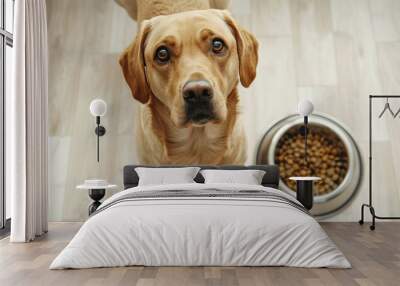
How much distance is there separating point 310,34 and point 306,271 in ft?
12.5

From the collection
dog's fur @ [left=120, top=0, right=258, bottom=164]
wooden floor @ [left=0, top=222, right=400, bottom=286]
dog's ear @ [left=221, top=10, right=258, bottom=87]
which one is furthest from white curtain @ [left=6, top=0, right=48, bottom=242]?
dog's ear @ [left=221, top=10, right=258, bottom=87]

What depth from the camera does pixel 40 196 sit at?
588 cm

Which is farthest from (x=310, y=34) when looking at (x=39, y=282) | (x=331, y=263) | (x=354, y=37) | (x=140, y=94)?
(x=39, y=282)

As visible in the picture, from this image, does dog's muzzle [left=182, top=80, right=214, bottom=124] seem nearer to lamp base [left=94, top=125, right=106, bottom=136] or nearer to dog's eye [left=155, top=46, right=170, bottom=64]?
dog's eye [left=155, top=46, right=170, bottom=64]

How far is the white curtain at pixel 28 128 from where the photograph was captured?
5445mm

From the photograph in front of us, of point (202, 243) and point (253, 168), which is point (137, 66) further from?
point (202, 243)

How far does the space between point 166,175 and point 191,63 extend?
1.32 meters

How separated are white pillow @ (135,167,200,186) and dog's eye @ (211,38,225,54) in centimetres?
140

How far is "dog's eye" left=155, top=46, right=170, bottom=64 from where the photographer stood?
6.41 metres

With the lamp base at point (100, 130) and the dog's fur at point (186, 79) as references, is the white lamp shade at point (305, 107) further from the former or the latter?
the lamp base at point (100, 130)

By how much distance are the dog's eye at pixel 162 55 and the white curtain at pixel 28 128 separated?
1.32 m

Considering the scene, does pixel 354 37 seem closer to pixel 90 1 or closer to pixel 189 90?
pixel 189 90

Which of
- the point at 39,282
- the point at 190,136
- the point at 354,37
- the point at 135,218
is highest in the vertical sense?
the point at 354,37

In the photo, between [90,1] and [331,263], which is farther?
[90,1]
